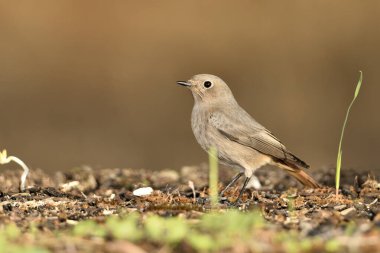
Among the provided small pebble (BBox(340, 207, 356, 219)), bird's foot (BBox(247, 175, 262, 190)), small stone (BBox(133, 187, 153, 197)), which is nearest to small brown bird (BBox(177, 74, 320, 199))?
bird's foot (BBox(247, 175, 262, 190))

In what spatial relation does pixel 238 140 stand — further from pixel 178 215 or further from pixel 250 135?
pixel 178 215

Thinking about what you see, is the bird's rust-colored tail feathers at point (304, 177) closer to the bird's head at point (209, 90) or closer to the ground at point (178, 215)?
the ground at point (178, 215)

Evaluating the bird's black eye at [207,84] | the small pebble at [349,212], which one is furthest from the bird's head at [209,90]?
the small pebble at [349,212]

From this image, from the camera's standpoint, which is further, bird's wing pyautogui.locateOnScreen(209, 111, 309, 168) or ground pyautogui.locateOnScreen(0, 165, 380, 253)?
bird's wing pyautogui.locateOnScreen(209, 111, 309, 168)

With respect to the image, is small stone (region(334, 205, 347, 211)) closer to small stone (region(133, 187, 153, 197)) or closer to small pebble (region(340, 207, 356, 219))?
small pebble (region(340, 207, 356, 219))

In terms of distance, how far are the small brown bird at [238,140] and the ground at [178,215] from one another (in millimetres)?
309

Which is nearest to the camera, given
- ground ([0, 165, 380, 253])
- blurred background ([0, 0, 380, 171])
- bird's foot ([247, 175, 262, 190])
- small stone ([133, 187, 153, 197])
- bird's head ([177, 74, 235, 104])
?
ground ([0, 165, 380, 253])

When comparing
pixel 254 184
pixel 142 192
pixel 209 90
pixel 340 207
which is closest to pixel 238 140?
pixel 209 90

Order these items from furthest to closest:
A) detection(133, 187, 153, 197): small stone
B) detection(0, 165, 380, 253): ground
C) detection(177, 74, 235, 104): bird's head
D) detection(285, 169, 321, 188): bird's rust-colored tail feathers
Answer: detection(177, 74, 235, 104): bird's head, detection(285, 169, 321, 188): bird's rust-colored tail feathers, detection(133, 187, 153, 197): small stone, detection(0, 165, 380, 253): ground

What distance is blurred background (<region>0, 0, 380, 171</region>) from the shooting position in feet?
52.1

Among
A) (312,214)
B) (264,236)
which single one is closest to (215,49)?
(312,214)

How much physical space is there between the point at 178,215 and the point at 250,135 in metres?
2.55

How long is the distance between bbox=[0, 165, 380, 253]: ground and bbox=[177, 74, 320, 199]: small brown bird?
0.31 metres

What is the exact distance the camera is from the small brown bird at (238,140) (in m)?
9.16
